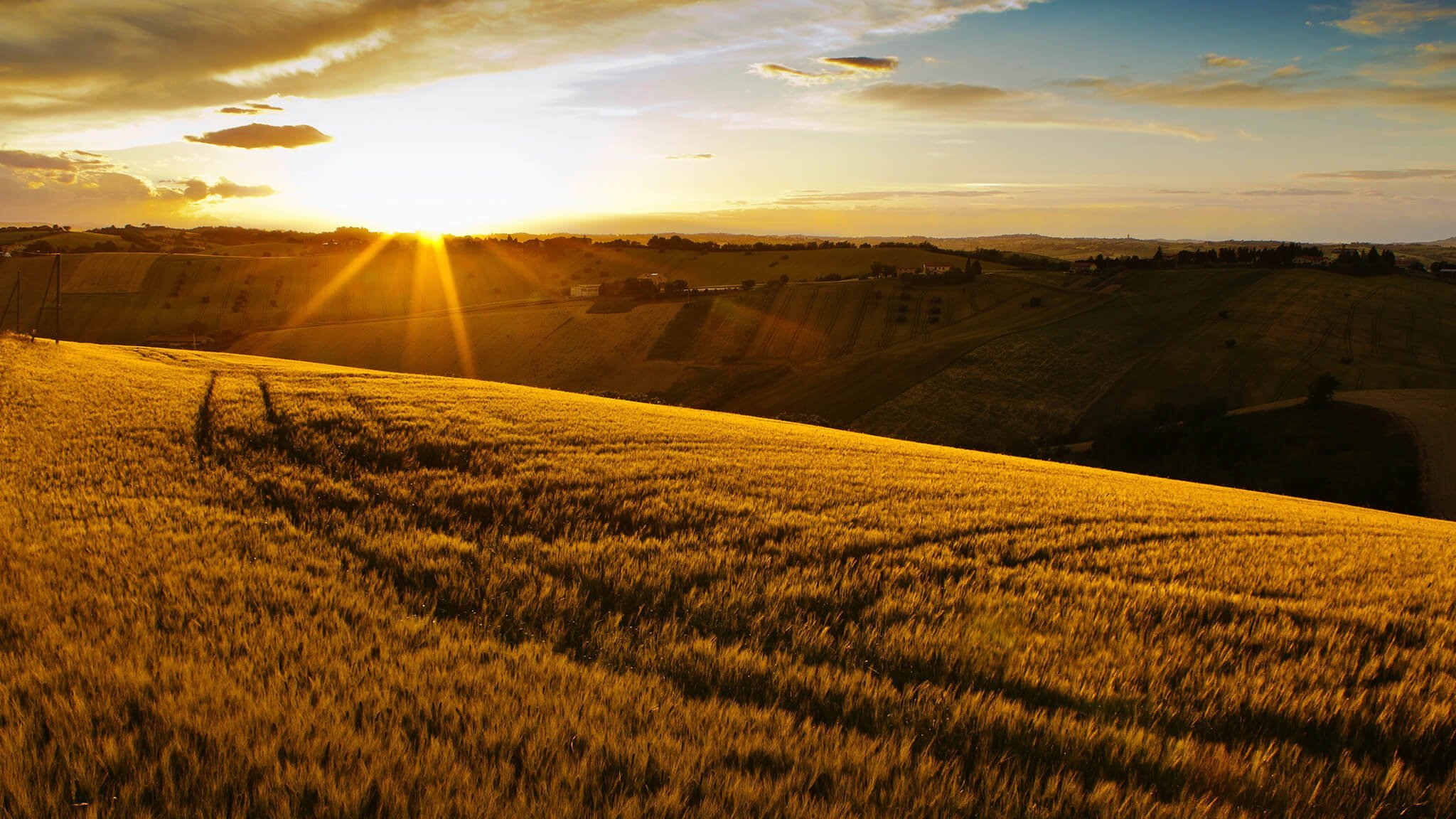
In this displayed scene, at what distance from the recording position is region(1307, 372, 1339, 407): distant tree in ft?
197

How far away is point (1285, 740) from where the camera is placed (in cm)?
461

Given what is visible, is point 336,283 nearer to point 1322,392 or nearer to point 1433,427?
point 1322,392

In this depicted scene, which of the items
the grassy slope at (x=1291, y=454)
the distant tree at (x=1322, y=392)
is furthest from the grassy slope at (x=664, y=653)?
the distant tree at (x=1322, y=392)

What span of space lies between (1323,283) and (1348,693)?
124 m

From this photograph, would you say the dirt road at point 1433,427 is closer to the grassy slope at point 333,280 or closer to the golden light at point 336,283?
the grassy slope at point 333,280

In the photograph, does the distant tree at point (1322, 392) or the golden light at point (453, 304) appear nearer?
the distant tree at point (1322, 392)

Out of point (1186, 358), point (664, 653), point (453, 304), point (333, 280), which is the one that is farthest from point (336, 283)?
point (664, 653)

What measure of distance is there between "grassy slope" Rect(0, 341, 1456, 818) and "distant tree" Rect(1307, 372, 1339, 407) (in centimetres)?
6168

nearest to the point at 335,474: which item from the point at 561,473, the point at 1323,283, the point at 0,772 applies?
the point at 561,473

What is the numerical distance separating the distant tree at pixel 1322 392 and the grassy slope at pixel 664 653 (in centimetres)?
6168

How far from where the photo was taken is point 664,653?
5211 millimetres

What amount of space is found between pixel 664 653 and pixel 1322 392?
74931mm

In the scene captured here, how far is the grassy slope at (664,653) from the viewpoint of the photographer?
351 centimetres

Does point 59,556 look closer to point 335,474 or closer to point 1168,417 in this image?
point 335,474
